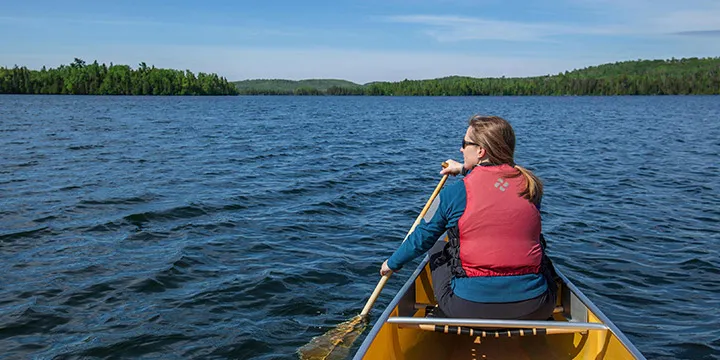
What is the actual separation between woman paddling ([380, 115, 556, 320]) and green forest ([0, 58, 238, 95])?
161 metres

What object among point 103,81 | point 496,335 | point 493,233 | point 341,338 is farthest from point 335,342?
point 103,81

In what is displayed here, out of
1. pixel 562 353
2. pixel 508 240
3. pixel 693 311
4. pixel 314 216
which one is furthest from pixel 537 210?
pixel 314 216

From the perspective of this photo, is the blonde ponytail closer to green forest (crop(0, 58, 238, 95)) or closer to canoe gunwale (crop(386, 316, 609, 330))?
canoe gunwale (crop(386, 316, 609, 330))

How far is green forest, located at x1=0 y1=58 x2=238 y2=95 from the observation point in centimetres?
14401

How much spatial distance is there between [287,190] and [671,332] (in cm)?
1129

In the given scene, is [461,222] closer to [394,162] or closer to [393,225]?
[393,225]

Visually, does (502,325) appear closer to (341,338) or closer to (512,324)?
(512,324)

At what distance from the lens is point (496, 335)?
16.7 feet

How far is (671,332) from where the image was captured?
25.0 feet

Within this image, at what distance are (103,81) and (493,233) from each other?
546ft

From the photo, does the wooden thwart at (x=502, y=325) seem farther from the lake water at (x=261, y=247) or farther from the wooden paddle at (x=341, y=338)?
the lake water at (x=261, y=247)

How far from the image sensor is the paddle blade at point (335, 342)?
6938 mm

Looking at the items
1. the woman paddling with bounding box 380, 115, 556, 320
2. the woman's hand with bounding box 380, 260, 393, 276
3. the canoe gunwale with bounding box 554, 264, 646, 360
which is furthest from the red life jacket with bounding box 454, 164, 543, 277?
the woman's hand with bounding box 380, 260, 393, 276

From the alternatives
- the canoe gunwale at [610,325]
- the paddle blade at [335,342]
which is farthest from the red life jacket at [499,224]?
the paddle blade at [335,342]
